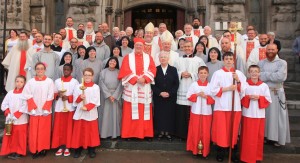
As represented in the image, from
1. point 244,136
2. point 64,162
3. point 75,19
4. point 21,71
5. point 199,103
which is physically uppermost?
point 75,19

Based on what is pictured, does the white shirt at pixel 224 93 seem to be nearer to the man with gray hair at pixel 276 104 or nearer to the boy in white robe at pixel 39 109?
the man with gray hair at pixel 276 104

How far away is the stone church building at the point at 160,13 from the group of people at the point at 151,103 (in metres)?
5.25

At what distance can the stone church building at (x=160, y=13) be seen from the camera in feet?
37.7

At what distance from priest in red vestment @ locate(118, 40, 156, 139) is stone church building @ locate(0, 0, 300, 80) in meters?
5.59

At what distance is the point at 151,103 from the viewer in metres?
6.21

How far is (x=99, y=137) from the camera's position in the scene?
5965mm

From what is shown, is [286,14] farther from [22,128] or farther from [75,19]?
[22,128]

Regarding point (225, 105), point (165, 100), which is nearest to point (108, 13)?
point (165, 100)

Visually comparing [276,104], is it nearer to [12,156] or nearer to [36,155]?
[36,155]

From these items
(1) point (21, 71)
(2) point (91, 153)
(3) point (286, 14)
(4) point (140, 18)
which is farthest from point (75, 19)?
(3) point (286, 14)

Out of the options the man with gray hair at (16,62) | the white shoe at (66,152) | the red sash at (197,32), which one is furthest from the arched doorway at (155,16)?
the white shoe at (66,152)

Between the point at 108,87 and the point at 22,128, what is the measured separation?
68.0 inches

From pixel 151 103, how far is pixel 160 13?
8428mm

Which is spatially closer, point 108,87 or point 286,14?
point 108,87
